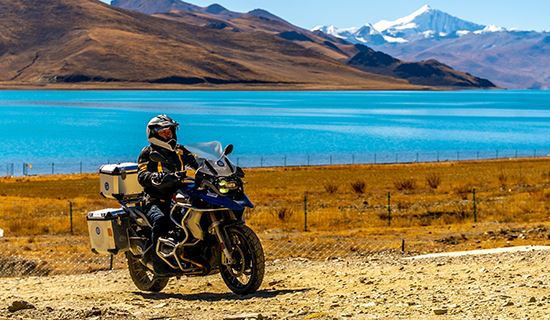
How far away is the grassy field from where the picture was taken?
24.6 meters

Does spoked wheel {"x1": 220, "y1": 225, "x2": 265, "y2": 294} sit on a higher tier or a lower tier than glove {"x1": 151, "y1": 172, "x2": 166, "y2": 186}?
lower

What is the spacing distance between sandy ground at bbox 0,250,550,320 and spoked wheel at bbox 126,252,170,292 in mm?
185

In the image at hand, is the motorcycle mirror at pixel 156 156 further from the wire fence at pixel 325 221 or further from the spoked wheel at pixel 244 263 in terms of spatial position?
the wire fence at pixel 325 221

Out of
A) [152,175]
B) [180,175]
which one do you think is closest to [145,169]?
[152,175]

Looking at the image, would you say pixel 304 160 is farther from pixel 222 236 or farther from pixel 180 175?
pixel 222 236

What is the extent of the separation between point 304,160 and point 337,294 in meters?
87.7

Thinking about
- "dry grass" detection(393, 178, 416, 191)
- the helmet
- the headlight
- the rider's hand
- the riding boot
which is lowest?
"dry grass" detection(393, 178, 416, 191)

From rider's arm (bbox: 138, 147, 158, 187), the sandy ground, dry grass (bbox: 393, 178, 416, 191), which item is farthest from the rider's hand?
dry grass (bbox: 393, 178, 416, 191)

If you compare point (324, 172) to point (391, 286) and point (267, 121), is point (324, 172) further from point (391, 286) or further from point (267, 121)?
point (267, 121)

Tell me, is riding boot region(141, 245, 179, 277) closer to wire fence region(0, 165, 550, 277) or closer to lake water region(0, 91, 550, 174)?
wire fence region(0, 165, 550, 277)

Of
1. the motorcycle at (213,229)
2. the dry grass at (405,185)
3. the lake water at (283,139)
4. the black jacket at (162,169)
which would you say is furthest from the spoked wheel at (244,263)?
the lake water at (283,139)

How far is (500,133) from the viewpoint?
159 m

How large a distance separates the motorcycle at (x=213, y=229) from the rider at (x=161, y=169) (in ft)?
0.53

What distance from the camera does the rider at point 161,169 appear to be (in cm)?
1314
